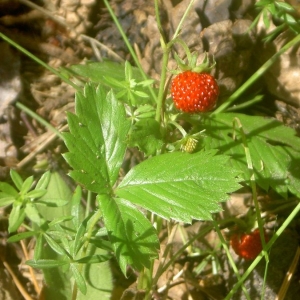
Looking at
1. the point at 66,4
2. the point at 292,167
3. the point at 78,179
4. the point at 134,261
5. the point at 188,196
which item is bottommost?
the point at 292,167

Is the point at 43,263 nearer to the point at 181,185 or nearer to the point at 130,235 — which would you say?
the point at 130,235

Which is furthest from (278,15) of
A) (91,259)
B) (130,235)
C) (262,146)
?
(91,259)

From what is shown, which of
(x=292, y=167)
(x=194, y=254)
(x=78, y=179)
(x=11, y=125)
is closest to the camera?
(x=78, y=179)

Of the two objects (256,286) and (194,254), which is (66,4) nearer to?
(194,254)

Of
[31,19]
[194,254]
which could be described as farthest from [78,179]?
[31,19]

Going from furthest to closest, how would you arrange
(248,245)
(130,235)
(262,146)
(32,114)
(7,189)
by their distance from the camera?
1. (32,114)
2. (262,146)
3. (248,245)
4. (7,189)
5. (130,235)


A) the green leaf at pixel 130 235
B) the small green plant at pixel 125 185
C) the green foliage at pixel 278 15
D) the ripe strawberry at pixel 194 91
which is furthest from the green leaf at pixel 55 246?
the green foliage at pixel 278 15

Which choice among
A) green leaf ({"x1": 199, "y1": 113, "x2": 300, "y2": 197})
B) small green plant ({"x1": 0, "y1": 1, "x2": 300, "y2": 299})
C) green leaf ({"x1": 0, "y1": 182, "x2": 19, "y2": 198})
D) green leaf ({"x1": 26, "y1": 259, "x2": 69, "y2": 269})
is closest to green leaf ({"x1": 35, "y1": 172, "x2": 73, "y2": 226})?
small green plant ({"x1": 0, "y1": 1, "x2": 300, "y2": 299})

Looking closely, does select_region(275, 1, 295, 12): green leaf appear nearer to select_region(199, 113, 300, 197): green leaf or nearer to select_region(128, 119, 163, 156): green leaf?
select_region(199, 113, 300, 197): green leaf
